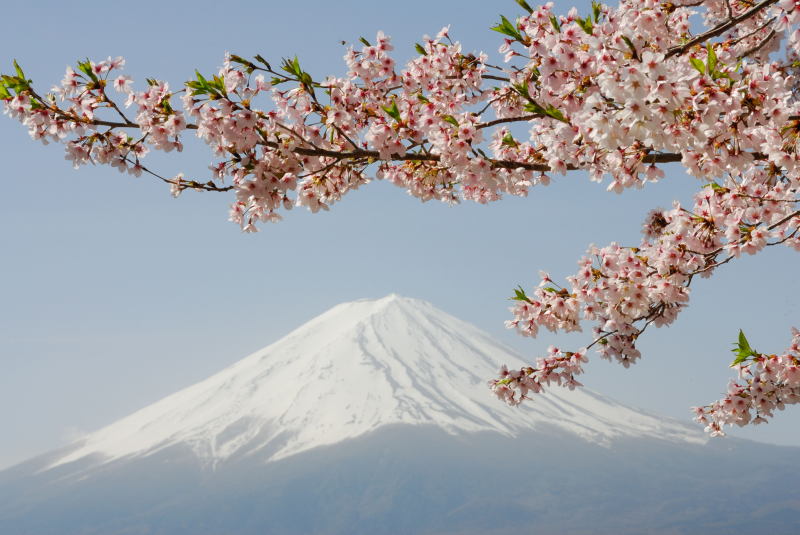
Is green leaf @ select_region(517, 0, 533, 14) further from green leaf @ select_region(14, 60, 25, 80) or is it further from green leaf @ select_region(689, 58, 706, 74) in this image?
green leaf @ select_region(14, 60, 25, 80)

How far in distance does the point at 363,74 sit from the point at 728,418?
416 cm

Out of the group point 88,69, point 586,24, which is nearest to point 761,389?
point 586,24

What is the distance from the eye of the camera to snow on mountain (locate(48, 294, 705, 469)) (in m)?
145

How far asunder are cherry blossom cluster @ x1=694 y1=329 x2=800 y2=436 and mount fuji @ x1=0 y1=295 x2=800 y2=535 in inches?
5343

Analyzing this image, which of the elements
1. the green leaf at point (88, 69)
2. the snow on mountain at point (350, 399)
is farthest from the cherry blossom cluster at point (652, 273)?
the snow on mountain at point (350, 399)

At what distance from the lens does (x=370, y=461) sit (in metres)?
149

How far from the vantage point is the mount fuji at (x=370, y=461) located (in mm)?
144875

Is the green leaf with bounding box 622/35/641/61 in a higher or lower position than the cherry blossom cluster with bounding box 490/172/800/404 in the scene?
higher

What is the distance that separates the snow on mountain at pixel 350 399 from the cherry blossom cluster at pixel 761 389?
131996mm

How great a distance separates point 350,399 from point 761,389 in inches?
5594

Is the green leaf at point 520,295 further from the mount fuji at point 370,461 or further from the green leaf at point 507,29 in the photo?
the mount fuji at point 370,461

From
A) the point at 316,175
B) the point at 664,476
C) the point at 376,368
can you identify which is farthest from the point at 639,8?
the point at 664,476

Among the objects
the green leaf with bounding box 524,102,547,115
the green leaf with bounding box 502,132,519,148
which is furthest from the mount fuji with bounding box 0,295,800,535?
the green leaf with bounding box 524,102,547,115

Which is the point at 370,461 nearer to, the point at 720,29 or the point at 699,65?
the point at 720,29
